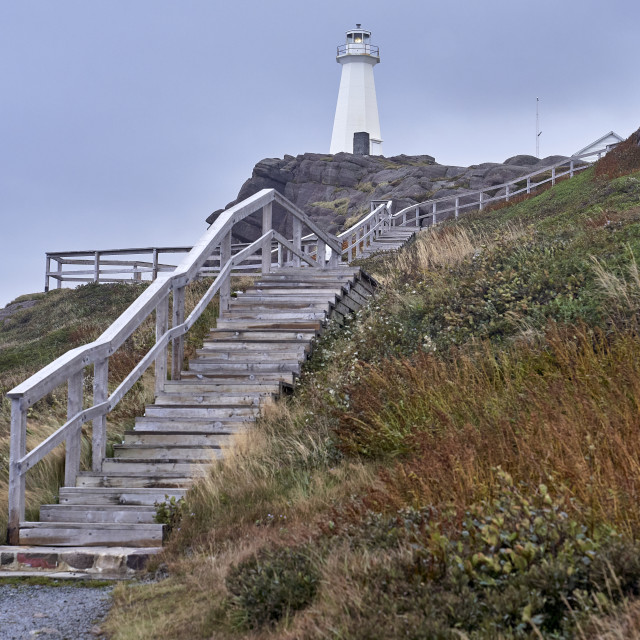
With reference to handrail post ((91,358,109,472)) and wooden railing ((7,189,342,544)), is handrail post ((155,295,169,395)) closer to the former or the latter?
wooden railing ((7,189,342,544))

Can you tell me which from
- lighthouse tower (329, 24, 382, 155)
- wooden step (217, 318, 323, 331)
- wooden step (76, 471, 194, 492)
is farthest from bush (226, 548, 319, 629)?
lighthouse tower (329, 24, 382, 155)

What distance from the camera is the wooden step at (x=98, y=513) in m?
6.17

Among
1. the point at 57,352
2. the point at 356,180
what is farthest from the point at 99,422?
the point at 356,180

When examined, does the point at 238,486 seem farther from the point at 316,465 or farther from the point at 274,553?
the point at 274,553

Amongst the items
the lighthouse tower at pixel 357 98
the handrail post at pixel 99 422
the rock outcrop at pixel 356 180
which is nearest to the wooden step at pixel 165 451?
the handrail post at pixel 99 422

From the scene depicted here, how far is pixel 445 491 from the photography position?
4129 millimetres

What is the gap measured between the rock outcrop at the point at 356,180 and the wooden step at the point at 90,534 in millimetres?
36605

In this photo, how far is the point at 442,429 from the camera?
18.2 feet

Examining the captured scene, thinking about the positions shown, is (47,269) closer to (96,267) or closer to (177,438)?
(96,267)

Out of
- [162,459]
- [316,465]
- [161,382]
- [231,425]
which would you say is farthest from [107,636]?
[161,382]

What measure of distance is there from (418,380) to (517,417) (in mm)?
1297

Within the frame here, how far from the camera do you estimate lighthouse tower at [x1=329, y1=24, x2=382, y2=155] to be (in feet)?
207

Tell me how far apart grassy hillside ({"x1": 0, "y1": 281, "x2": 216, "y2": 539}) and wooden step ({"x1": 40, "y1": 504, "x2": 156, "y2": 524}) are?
11.2 inches

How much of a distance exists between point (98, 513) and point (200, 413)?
5.93ft
